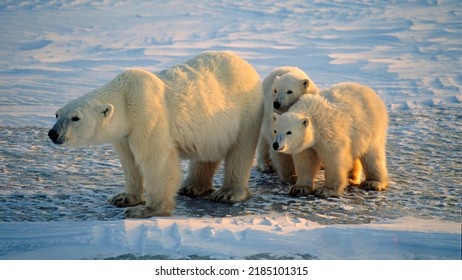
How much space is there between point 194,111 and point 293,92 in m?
1.30

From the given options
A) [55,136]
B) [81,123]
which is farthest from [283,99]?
[55,136]

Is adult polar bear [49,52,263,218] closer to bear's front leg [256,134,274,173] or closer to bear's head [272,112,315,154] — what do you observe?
bear's head [272,112,315,154]

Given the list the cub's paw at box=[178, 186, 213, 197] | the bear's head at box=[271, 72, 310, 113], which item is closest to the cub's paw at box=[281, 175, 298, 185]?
the bear's head at box=[271, 72, 310, 113]

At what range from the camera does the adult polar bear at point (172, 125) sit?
16.9 ft

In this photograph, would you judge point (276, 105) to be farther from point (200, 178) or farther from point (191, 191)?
point (191, 191)

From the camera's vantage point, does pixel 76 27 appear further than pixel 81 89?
Yes

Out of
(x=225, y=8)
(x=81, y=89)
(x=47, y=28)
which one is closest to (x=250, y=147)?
(x=81, y=89)

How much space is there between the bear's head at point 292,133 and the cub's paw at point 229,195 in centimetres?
51

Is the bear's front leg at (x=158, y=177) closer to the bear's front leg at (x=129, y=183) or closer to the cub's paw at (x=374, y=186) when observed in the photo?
the bear's front leg at (x=129, y=183)

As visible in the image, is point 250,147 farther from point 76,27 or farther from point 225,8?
point 225,8

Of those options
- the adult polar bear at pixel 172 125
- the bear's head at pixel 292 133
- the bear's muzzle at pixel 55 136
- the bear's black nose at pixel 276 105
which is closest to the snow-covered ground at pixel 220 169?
the adult polar bear at pixel 172 125

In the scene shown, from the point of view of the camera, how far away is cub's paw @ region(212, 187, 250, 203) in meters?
5.86

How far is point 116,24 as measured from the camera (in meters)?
15.6

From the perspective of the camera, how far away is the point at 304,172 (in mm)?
6109
